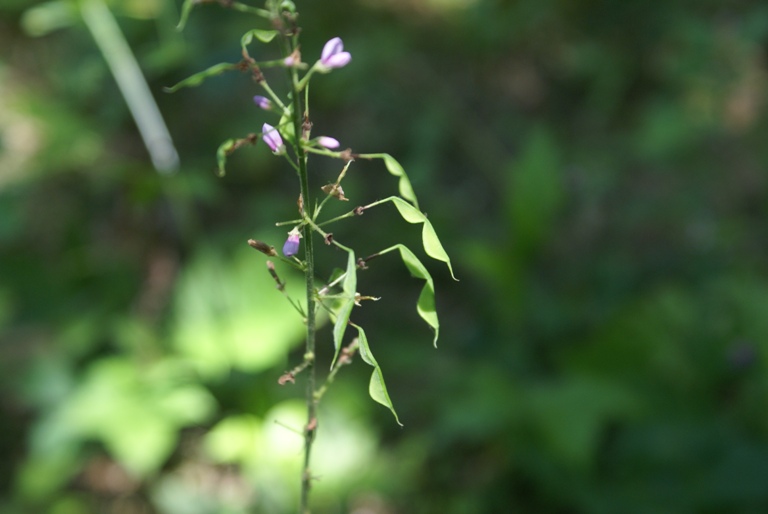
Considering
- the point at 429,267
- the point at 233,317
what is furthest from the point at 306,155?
the point at 429,267

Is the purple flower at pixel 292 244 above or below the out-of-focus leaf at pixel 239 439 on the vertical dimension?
above

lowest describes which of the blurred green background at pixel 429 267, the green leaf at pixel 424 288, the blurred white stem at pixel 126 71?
the blurred green background at pixel 429 267

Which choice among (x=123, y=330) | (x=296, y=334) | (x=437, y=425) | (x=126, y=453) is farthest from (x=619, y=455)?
(x=123, y=330)

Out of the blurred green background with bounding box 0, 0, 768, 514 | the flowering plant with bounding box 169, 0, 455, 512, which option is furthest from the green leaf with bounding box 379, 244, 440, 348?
the blurred green background with bounding box 0, 0, 768, 514

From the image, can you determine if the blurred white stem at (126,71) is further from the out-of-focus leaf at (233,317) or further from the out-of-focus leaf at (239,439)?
the out-of-focus leaf at (239,439)

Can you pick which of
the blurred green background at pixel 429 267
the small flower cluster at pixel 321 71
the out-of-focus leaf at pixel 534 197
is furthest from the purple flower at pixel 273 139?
the out-of-focus leaf at pixel 534 197

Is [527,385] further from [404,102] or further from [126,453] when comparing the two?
[404,102]

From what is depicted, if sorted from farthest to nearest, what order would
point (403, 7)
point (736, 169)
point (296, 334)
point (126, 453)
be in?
point (403, 7)
point (736, 169)
point (296, 334)
point (126, 453)

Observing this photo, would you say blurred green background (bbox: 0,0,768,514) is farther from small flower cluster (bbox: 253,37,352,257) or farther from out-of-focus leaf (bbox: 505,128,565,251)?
small flower cluster (bbox: 253,37,352,257)
